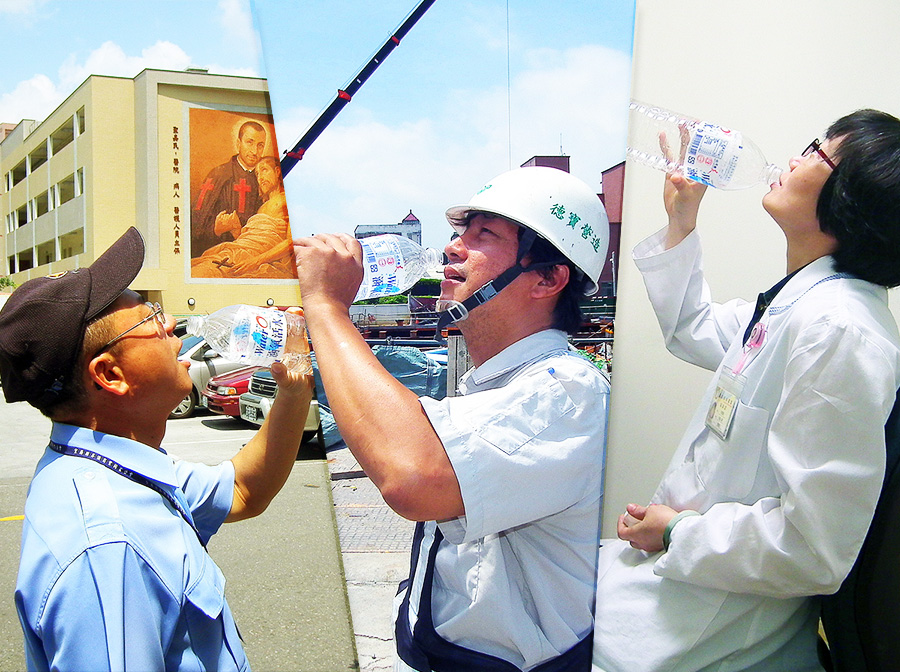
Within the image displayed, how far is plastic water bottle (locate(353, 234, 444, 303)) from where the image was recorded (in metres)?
1.06

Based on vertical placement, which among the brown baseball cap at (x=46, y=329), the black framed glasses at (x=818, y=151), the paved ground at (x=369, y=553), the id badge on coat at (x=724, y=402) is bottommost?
the paved ground at (x=369, y=553)

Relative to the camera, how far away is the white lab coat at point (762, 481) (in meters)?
0.82

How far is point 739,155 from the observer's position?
104 centimetres

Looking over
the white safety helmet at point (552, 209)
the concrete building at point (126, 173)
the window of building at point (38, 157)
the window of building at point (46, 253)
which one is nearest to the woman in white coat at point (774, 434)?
the white safety helmet at point (552, 209)

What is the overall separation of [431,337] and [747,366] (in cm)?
46

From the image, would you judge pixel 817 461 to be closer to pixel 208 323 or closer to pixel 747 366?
pixel 747 366

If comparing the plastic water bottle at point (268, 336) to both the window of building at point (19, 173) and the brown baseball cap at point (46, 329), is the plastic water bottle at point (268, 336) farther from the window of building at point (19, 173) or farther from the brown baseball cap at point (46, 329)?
the window of building at point (19, 173)

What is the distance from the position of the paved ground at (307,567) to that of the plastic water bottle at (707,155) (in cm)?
75

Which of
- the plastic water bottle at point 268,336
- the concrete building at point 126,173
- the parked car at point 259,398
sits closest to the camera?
the plastic water bottle at point 268,336

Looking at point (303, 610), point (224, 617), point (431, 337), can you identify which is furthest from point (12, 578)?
point (431, 337)

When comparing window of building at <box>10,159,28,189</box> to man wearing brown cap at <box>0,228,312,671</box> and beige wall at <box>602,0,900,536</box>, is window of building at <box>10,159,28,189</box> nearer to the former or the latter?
man wearing brown cap at <box>0,228,312,671</box>

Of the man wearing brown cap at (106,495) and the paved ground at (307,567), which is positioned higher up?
the man wearing brown cap at (106,495)

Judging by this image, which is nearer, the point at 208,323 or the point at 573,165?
the point at 573,165

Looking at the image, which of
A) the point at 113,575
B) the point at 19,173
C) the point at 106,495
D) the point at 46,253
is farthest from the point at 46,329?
the point at 46,253
